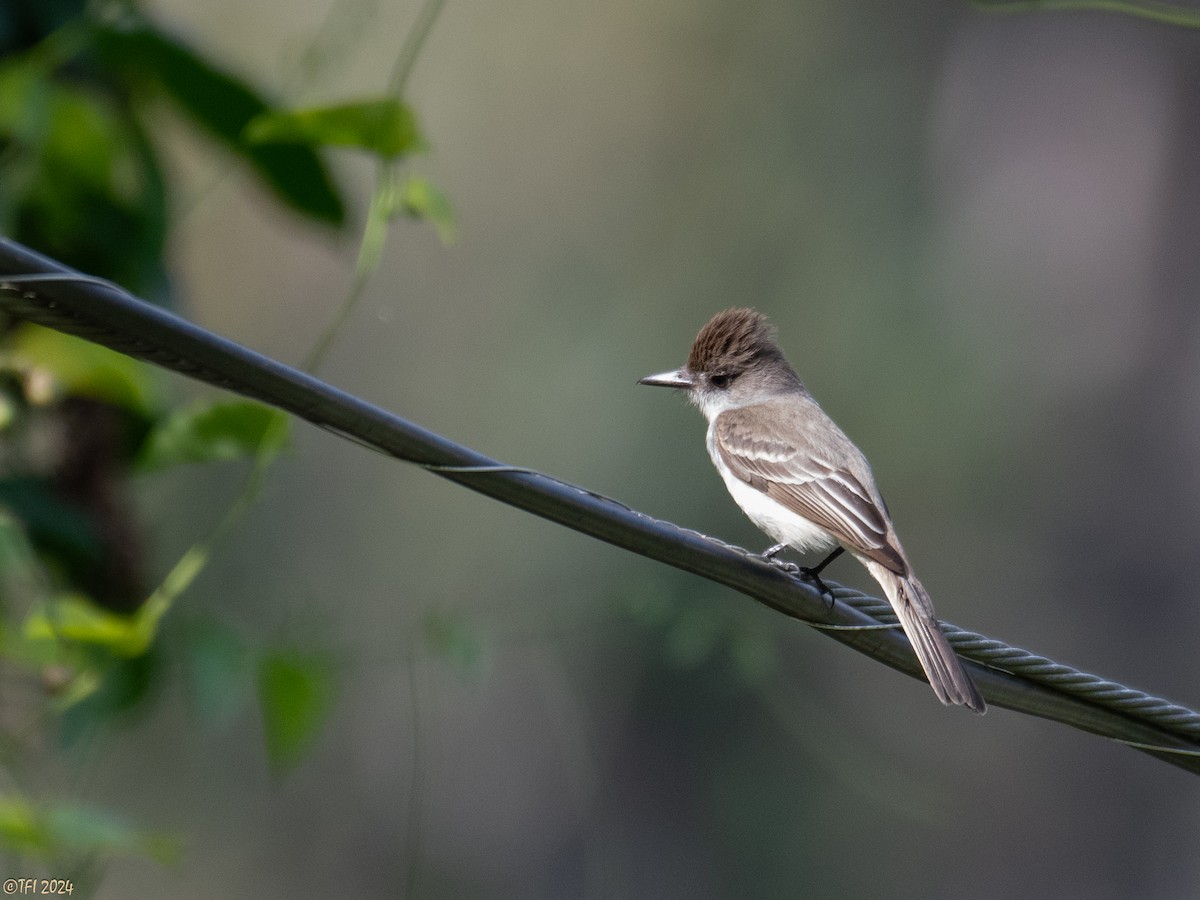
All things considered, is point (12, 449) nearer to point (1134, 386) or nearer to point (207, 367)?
point (207, 367)

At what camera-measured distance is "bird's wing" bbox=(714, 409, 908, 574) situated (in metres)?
3.82

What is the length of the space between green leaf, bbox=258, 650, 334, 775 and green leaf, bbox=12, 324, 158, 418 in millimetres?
833

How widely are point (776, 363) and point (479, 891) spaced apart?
31.1 feet

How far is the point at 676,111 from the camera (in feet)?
47.3

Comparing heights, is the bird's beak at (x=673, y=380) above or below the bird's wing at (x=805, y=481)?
below

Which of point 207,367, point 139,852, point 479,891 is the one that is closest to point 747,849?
point 479,891

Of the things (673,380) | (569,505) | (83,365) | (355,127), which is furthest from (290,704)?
(673,380)

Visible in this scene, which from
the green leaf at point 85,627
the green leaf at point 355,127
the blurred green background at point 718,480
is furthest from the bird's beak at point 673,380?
the blurred green background at point 718,480

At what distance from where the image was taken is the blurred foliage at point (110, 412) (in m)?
3.25

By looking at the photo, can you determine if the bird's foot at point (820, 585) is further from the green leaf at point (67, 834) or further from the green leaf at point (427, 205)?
the green leaf at point (67, 834)

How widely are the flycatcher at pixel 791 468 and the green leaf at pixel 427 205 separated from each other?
1.39 meters

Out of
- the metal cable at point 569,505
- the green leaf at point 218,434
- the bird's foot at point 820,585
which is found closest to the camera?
the metal cable at point 569,505

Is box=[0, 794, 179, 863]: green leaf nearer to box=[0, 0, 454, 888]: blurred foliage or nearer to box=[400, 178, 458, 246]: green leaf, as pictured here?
box=[0, 0, 454, 888]: blurred foliage

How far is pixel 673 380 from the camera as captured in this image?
4.97 m
